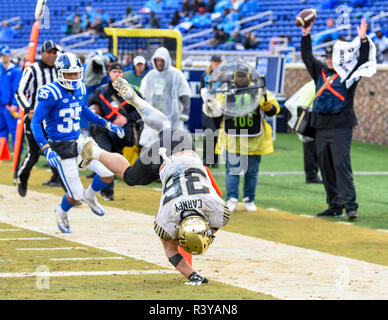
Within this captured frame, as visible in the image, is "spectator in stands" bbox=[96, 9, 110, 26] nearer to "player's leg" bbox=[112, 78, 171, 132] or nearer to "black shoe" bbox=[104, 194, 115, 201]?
"black shoe" bbox=[104, 194, 115, 201]

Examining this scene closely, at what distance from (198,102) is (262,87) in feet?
28.6

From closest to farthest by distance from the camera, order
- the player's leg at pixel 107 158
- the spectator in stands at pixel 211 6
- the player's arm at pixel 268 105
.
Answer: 1. the player's leg at pixel 107 158
2. the player's arm at pixel 268 105
3. the spectator in stands at pixel 211 6

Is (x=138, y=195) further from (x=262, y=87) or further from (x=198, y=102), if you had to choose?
(x=198, y=102)

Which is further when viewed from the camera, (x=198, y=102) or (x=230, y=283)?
(x=198, y=102)

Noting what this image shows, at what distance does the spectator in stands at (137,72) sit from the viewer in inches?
558

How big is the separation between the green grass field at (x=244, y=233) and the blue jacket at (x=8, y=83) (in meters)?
1.15

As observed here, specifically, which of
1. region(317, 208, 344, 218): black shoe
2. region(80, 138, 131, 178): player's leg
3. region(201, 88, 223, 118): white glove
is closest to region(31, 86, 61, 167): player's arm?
region(80, 138, 131, 178): player's leg

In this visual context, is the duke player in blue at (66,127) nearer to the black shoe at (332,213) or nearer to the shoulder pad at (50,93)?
the shoulder pad at (50,93)

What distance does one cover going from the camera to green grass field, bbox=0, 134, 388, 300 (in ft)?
22.1

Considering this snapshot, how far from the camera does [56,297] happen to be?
6.41 metres

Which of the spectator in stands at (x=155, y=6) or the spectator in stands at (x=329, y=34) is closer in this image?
the spectator in stands at (x=329, y=34)

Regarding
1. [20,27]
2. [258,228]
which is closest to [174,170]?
[258,228]

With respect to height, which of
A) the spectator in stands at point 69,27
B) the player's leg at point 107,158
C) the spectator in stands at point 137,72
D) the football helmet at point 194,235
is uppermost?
the football helmet at point 194,235

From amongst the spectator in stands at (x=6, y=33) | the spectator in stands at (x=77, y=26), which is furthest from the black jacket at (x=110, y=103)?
the spectator in stands at (x=6, y=33)
